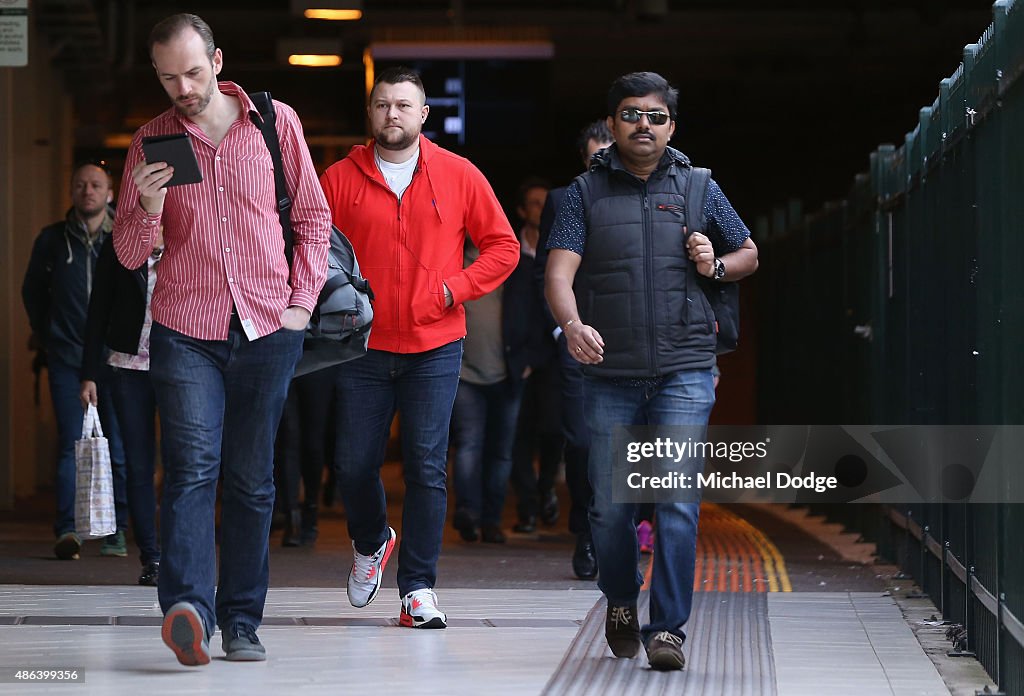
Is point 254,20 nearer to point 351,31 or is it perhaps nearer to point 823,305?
point 351,31

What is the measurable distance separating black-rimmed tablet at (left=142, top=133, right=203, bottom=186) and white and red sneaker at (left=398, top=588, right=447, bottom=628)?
1839mm

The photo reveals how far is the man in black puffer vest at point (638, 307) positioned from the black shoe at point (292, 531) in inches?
167

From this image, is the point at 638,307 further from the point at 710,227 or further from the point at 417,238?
the point at 417,238

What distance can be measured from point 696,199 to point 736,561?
3702 mm

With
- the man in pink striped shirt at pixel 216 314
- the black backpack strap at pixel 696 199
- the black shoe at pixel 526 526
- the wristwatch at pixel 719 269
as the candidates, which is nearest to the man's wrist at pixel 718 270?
the wristwatch at pixel 719 269

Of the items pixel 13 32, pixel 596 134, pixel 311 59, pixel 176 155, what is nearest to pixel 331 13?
pixel 311 59

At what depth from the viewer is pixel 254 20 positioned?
17938mm

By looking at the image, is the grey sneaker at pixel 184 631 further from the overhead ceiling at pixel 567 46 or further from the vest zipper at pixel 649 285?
the overhead ceiling at pixel 567 46

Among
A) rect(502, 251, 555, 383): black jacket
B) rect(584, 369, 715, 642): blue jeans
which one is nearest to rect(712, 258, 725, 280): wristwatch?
rect(584, 369, 715, 642): blue jeans

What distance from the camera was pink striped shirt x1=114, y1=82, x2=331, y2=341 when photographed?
17.9 ft

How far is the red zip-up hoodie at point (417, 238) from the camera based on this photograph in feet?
21.2

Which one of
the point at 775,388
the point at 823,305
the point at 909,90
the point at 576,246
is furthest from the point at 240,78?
the point at 576,246

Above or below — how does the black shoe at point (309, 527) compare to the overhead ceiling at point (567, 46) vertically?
below

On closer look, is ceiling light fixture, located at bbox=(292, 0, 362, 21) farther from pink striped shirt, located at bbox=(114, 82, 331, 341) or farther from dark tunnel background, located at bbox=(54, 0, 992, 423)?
pink striped shirt, located at bbox=(114, 82, 331, 341)
